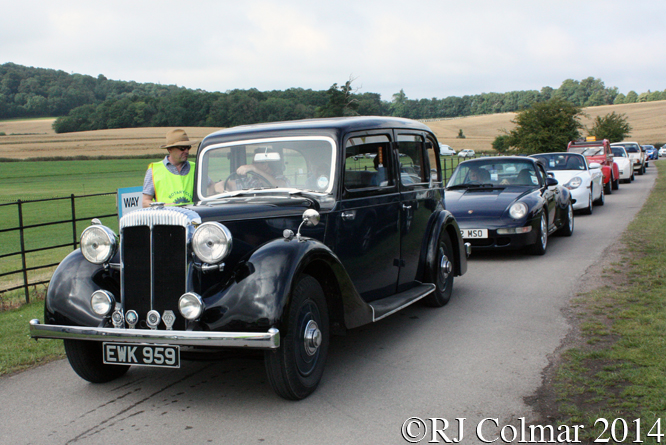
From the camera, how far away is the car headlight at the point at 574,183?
14828mm

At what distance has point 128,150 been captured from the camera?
201ft

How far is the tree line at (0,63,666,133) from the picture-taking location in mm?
49969

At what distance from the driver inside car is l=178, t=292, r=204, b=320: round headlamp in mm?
1559

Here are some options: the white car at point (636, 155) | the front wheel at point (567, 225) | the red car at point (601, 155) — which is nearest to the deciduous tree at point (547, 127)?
the white car at point (636, 155)

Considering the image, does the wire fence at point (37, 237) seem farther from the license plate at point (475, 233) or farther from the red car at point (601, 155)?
the red car at point (601, 155)

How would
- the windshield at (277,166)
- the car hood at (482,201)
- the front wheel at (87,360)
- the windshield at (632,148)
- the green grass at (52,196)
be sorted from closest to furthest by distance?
the front wheel at (87,360) → the windshield at (277,166) → the car hood at (482,201) → the green grass at (52,196) → the windshield at (632,148)

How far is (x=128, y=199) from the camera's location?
781 cm

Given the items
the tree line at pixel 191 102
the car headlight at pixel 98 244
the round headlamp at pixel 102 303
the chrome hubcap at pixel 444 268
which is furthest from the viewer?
the tree line at pixel 191 102

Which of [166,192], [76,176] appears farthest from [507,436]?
[76,176]

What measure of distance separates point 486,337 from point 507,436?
208cm

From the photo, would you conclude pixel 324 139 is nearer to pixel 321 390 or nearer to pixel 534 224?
pixel 321 390

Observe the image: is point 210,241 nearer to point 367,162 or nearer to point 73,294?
point 73,294

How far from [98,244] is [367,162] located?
2.41 m

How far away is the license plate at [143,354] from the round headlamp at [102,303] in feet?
0.76
